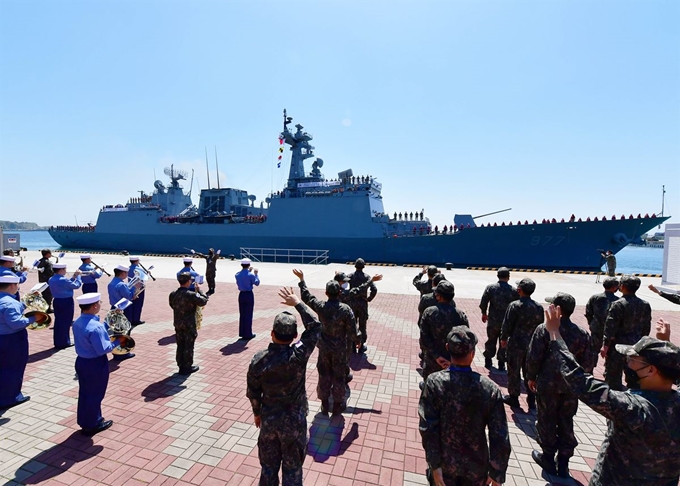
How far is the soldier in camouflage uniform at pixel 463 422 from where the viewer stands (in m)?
1.95

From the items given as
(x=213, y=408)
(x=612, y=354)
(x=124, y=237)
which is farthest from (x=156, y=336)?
(x=124, y=237)

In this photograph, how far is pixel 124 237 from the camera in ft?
102

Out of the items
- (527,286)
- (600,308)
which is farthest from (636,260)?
(527,286)

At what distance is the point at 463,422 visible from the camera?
199 cm

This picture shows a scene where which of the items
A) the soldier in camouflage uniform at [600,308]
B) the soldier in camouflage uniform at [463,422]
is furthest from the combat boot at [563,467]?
the soldier in camouflage uniform at [600,308]

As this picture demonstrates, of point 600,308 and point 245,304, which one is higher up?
point 600,308

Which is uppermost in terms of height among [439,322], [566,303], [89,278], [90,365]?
[566,303]

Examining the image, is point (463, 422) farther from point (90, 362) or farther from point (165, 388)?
point (165, 388)

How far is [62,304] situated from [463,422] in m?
7.34

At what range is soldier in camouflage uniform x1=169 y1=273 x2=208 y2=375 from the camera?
5.04 m

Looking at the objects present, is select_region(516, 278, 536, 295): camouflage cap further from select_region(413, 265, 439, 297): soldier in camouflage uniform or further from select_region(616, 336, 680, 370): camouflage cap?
select_region(616, 336, 680, 370): camouflage cap

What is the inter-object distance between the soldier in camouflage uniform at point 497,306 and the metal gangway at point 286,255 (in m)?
16.6

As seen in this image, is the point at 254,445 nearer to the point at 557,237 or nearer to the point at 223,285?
the point at 223,285

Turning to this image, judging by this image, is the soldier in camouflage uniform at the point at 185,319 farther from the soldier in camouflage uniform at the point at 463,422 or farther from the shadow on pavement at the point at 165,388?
the soldier in camouflage uniform at the point at 463,422
